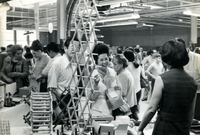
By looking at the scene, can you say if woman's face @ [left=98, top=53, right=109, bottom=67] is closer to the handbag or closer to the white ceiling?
the handbag

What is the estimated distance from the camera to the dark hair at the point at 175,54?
75.7 inches

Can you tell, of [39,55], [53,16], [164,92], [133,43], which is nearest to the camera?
[164,92]

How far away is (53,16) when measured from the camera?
565 inches

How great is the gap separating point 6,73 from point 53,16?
9723 mm

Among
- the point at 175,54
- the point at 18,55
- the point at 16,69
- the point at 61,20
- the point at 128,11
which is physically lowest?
the point at 16,69

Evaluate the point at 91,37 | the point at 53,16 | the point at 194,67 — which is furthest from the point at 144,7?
the point at 91,37

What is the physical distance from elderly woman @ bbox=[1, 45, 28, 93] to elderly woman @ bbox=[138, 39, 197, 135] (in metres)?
3.16

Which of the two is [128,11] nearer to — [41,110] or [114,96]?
[41,110]

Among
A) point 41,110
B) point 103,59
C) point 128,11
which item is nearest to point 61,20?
point 41,110

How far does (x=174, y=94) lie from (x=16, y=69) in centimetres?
344

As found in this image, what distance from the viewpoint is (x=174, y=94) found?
1.91 meters

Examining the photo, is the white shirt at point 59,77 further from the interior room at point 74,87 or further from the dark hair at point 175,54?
the dark hair at point 175,54

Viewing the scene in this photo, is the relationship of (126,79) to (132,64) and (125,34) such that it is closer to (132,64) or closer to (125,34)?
(132,64)

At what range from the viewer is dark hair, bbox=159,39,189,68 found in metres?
1.92
